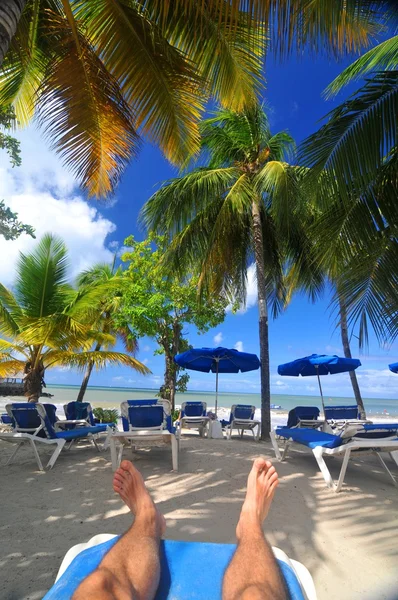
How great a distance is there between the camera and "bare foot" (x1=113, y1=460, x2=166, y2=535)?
1.76 m

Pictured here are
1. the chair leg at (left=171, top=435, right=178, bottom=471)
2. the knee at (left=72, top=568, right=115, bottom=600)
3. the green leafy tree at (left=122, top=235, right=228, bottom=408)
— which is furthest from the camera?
the green leafy tree at (left=122, top=235, right=228, bottom=408)

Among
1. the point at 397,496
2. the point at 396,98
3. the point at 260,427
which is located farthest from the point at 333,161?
the point at 260,427

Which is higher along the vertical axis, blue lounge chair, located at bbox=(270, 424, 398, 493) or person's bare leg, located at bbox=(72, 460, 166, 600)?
blue lounge chair, located at bbox=(270, 424, 398, 493)

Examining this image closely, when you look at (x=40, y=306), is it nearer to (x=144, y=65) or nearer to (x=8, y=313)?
(x=8, y=313)

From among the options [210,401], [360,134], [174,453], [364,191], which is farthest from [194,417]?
[210,401]

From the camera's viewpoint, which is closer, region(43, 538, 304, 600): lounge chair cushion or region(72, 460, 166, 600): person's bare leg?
region(72, 460, 166, 600): person's bare leg

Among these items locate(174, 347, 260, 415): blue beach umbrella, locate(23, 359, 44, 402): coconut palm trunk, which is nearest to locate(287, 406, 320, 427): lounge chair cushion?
locate(174, 347, 260, 415): blue beach umbrella

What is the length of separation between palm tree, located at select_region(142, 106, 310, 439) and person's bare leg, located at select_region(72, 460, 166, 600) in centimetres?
750

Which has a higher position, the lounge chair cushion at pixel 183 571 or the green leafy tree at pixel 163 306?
the green leafy tree at pixel 163 306

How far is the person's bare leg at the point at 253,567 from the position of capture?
1266 mm

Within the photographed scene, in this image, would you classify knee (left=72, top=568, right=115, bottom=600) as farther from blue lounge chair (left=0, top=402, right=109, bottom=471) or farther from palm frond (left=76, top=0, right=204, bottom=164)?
palm frond (left=76, top=0, right=204, bottom=164)

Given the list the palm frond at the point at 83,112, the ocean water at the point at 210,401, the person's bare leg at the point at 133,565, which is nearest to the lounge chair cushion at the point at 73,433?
the palm frond at the point at 83,112

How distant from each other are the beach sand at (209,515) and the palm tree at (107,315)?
21.1ft

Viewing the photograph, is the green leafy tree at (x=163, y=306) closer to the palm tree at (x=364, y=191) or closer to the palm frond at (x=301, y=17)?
the palm tree at (x=364, y=191)
